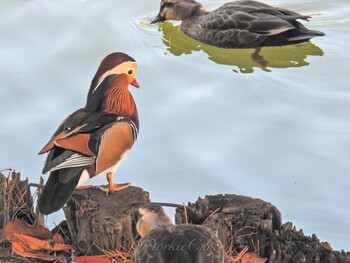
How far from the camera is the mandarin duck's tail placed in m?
4.20

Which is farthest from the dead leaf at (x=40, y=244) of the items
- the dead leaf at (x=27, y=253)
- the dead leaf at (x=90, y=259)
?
the dead leaf at (x=90, y=259)

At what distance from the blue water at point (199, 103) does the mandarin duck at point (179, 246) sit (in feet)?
5.73

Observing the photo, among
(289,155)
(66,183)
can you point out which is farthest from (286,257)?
(289,155)

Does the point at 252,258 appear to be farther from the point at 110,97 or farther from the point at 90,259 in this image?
the point at 110,97

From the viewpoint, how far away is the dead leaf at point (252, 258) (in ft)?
14.0

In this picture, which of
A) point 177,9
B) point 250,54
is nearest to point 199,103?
point 250,54

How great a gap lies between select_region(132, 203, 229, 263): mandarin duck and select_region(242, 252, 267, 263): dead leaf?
14.2 inches

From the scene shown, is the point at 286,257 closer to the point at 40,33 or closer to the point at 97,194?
the point at 97,194

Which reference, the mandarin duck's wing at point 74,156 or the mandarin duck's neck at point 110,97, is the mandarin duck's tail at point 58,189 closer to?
the mandarin duck's wing at point 74,156

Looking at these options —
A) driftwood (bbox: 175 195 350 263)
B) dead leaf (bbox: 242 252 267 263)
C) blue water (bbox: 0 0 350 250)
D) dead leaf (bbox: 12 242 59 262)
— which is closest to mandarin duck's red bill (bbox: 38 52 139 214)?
dead leaf (bbox: 12 242 59 262)

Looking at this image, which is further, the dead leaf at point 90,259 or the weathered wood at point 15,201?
the weathered wood at point 15,201

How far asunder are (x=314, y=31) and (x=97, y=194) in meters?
4.39

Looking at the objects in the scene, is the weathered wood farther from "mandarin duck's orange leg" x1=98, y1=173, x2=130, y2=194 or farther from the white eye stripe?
the white eye stripe

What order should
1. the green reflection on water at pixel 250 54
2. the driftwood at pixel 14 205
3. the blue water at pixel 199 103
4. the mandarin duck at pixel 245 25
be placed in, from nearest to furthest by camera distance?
the driftwood at pixel 14 205, the blue water at pixel 199 103, the green reflection on water at pixel 250 54, the mandarin duck at pixel 245 25
